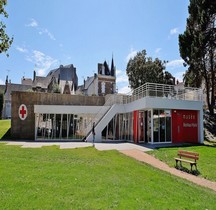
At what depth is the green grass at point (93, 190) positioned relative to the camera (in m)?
5.42

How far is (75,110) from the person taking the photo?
24.3 meters

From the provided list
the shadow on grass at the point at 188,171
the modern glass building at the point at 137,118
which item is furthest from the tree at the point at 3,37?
the modern glass building at the point at 137,118

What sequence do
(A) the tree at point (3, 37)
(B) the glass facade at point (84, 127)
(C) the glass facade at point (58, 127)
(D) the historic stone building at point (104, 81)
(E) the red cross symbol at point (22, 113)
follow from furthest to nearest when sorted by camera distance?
(D) the historic stone building at point (104, 81) → (E) the red cross symbol at point (22, 113) → (C) the glass facade at point (58, 127) → (B) the glass facade at point (84, 127) → (A) the tree at point (3, 37)

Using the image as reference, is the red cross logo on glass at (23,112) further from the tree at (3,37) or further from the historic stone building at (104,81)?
the historic stone building at (104,81)

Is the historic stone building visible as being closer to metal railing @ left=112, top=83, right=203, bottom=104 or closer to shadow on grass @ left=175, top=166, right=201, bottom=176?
metal railing @ left=112, top=83, right=203, bottom=104

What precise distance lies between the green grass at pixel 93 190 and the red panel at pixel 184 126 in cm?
1220

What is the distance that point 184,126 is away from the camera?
20859 mm

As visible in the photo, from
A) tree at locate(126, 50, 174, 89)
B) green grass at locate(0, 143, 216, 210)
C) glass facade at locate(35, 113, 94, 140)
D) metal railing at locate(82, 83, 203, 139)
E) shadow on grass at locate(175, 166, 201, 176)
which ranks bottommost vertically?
shadow on grass at locate(175, 166, 201, 176)

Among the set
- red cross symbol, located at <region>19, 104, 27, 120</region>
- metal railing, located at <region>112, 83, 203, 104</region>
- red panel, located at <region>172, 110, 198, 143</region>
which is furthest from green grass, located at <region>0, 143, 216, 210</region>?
red cross symbol, located at <region>19, 104, 27, 120</region>

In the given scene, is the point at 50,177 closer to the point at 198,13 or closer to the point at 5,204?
the point at 5,204

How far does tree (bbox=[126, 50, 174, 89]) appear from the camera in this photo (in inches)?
1491

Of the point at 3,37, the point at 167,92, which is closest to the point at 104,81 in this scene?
the point at 167,92

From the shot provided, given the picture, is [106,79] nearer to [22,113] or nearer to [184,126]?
[22,113]

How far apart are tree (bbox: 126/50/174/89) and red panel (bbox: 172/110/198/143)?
17.4 m
